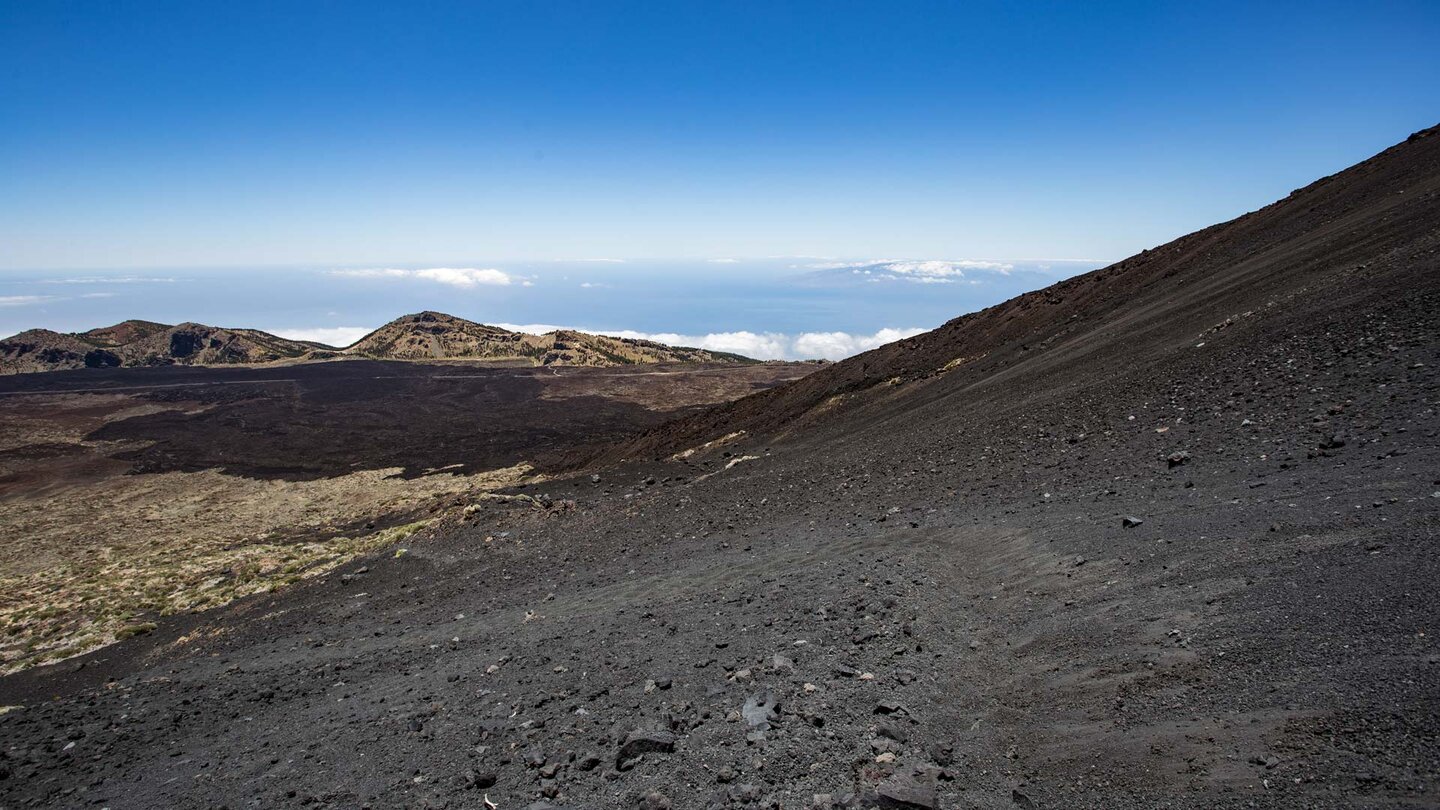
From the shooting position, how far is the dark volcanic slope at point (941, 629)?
4898mm

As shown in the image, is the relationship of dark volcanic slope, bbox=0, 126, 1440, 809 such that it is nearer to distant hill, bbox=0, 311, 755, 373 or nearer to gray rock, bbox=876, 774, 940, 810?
gray rock, bbox=876, 774, 940, 810

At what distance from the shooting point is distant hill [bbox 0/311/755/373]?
8306 centimetres

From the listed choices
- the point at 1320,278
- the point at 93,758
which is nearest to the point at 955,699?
the point at 93,758

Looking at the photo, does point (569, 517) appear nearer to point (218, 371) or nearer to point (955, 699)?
point (955, 699)

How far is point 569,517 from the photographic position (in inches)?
621

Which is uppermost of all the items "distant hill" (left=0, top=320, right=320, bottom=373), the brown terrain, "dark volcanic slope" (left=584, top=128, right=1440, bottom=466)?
"distant hill" (left=0, top=320, right=320, bottom=373)

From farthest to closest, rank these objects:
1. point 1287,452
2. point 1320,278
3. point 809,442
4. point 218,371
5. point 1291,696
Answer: point 218,371 → point 809,442 → point 1320,278 → point 1287,452 → point 1291,696

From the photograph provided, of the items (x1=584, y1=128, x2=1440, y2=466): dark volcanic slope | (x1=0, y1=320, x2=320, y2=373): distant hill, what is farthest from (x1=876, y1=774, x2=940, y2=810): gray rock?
(x1=0, y1=320, x2=320, y2=373): distant hill

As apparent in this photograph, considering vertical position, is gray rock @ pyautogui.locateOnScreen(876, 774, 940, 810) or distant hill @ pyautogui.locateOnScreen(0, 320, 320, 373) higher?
distant hill @ pyautogui.locateOnScreen(0, 320, 320, 373)

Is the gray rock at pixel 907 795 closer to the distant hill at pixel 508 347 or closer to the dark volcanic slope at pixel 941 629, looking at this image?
the dark volcanic slope at pixel 941 629

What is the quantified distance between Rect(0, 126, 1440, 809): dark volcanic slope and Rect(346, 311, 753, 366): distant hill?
220 ft

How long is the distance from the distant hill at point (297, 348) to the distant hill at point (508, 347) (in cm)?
13

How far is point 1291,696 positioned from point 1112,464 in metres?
6.74

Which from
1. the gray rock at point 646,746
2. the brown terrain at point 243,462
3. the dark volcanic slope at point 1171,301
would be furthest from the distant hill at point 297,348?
the gray rock at point 646,746
